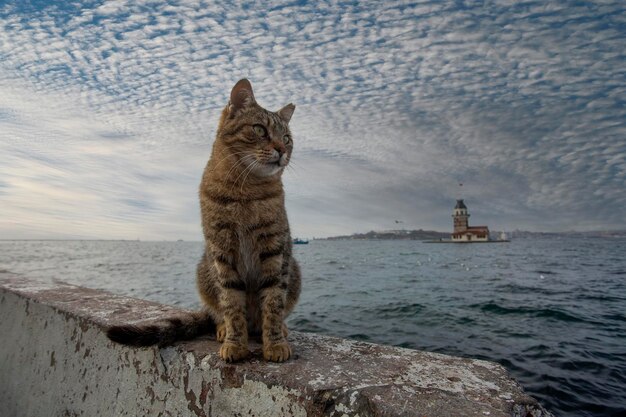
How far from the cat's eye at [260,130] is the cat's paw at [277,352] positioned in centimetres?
144

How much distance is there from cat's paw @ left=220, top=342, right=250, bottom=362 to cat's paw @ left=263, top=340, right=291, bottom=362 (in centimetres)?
12

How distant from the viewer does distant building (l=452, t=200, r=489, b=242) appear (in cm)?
9988

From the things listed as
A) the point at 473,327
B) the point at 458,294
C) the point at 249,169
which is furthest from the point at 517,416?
the point at 458,294

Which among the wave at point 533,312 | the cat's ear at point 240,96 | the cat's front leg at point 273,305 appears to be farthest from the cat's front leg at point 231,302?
the wave at point 533,312

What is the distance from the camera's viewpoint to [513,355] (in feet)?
23.1

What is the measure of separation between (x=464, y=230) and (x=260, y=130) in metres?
109

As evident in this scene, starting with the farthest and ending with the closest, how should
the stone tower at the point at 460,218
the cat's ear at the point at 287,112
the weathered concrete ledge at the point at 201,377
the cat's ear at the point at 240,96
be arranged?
the stone tower at the point at 460,218
the cat's ear at the point at 287,112
the cat's ear at the point at 240,96
the weathered concrete ledge at the point at 201,377

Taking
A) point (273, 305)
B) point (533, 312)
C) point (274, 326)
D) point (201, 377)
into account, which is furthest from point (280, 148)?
point (533, 312)

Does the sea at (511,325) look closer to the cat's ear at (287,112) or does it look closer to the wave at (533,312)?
the wave at (533,312)

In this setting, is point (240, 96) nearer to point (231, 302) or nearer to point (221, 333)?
point (231, 302)

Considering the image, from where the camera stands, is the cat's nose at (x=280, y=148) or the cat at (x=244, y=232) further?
the cat's nose at (x=280, y=148)

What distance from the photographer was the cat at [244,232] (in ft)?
8.04

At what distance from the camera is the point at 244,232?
97.7 inches

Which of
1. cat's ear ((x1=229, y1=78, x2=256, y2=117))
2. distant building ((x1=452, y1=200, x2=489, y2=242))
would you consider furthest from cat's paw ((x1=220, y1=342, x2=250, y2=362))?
distant building ((x1=452, y1=200, x2=489, y2=242))
